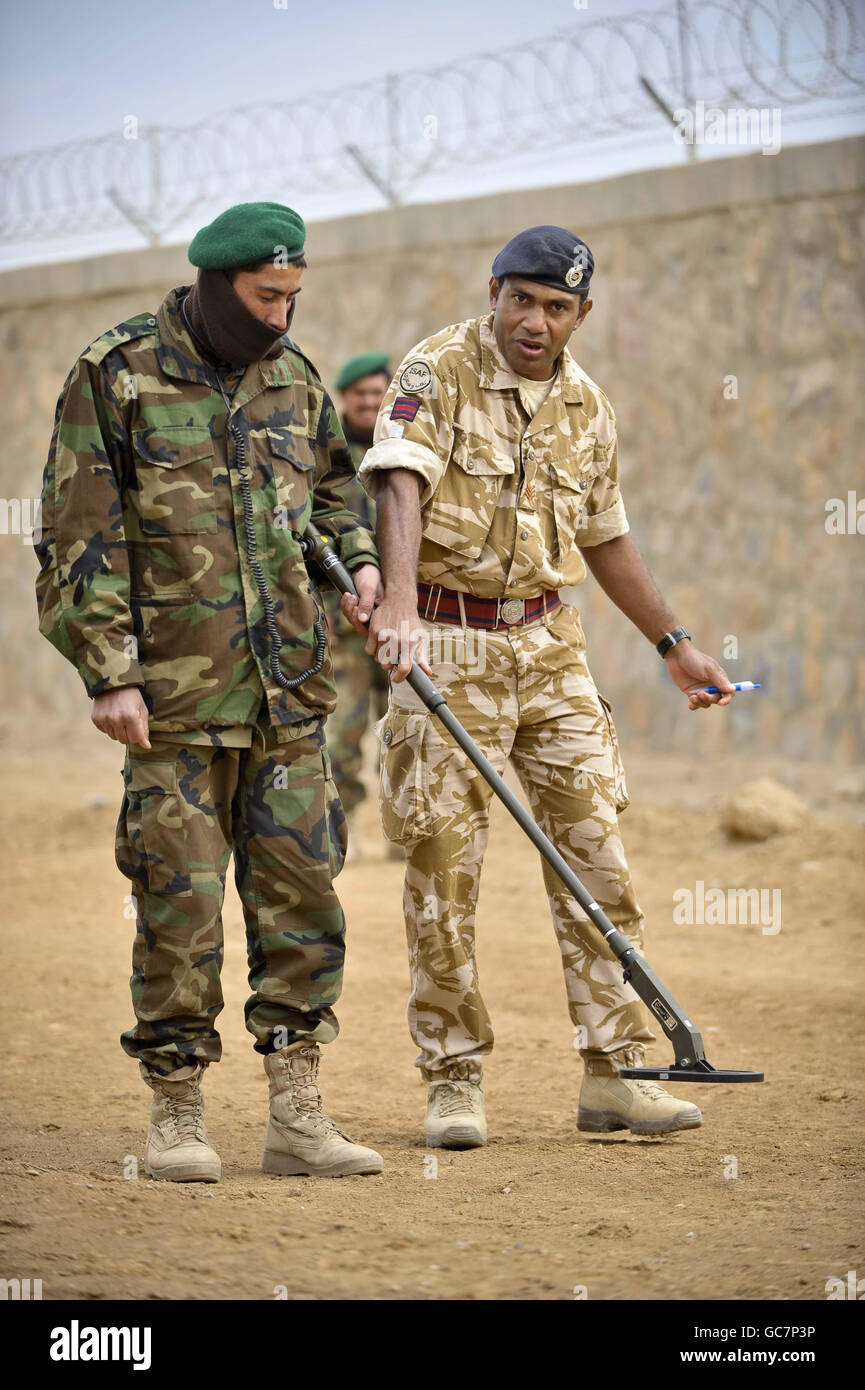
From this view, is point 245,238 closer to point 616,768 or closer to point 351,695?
point 616,768

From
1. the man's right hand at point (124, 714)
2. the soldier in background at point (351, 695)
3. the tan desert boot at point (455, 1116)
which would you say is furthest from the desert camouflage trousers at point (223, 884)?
the soldier in background at point (351, 695)

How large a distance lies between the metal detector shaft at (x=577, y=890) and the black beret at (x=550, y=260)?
2.60 ft

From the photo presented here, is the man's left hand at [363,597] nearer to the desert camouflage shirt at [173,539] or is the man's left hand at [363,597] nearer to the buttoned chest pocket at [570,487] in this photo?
the desert camouflage shirt at [173,539]

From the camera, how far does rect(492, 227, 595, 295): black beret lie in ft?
12.0

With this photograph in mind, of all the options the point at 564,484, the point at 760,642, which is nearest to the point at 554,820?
the point at 564,484

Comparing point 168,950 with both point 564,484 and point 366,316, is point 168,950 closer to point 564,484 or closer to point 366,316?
point 564,484

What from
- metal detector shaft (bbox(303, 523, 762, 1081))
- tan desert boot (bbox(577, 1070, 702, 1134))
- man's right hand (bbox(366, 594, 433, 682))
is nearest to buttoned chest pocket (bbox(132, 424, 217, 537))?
metal detector shaft (bbox(303, 523, 762, 1081))

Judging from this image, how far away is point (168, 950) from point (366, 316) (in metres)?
7.46

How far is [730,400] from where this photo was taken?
861cm

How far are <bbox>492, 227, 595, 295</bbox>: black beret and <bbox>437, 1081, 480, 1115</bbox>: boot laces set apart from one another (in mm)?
1908

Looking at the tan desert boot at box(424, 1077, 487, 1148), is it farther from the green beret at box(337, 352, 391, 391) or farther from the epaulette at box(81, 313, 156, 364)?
the green beret at box(337, 352, 391, 391)

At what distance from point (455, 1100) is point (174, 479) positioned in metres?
1.60

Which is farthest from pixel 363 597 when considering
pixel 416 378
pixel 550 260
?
pixel 550 260

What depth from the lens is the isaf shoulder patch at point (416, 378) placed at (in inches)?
147
